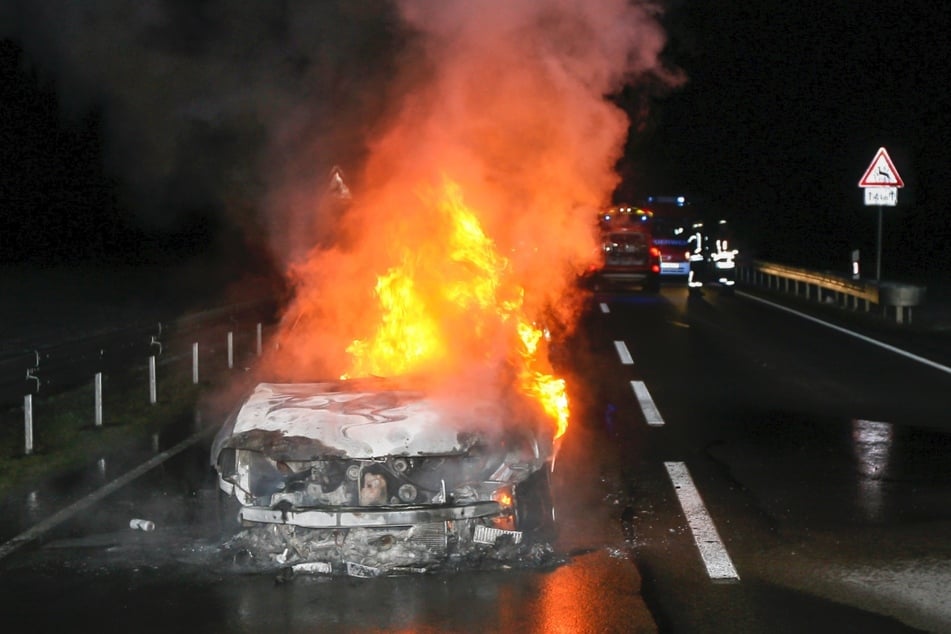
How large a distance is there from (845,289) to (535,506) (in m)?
21.3

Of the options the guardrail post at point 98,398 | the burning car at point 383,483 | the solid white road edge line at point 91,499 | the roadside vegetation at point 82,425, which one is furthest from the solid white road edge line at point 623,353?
the burning car at point 383,483

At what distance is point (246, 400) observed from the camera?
7.30m

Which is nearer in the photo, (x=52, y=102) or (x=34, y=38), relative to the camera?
(x=34, y=38)

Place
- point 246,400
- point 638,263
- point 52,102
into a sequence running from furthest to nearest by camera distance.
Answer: point 638,263 → point 52,102 → point 246,400

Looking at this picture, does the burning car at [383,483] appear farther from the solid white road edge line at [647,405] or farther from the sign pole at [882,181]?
the sign pole at [882,181]

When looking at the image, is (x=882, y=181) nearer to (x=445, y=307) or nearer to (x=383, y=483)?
(x=445, y=307)

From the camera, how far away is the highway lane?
19.6 ft

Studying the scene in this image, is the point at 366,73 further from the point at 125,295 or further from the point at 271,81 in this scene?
the point at 125,295

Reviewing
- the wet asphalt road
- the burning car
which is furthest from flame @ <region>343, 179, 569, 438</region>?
the burning car

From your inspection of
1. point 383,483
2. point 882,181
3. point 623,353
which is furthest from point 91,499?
point 882,181

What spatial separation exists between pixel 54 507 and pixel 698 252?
24.6m

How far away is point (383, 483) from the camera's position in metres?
6.46

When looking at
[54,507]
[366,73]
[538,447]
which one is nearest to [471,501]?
[538,447]

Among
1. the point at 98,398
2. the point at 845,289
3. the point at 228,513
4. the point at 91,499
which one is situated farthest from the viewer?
the point at 845,289
